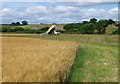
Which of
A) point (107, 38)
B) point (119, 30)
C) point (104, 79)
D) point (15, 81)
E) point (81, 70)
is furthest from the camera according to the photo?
point (119, 30)

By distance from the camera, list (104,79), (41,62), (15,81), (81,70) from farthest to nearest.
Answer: (81,70) < (104,79) < (41,62) < (15,81)

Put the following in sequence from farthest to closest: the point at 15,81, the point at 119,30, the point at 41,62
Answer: the point at 119,30 → the point at 41,62 → the point at 15,81

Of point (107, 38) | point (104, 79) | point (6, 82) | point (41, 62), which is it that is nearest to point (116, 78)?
point (104, 79)

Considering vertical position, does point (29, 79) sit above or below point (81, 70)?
above

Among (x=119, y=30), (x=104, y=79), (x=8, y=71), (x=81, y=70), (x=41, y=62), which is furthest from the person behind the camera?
(x=119, y=30)

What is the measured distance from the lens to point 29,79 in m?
8.37

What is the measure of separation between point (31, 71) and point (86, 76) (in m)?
6.09

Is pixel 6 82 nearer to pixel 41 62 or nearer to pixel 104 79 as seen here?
pixel 41 62

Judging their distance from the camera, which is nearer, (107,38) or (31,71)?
(31,71)

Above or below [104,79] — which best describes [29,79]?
above

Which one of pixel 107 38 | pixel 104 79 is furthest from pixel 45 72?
pixel 107 38

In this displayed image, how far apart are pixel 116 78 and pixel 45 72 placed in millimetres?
6187

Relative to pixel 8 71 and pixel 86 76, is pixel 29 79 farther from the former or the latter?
pixel 86 76

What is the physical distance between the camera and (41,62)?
1095 cm
